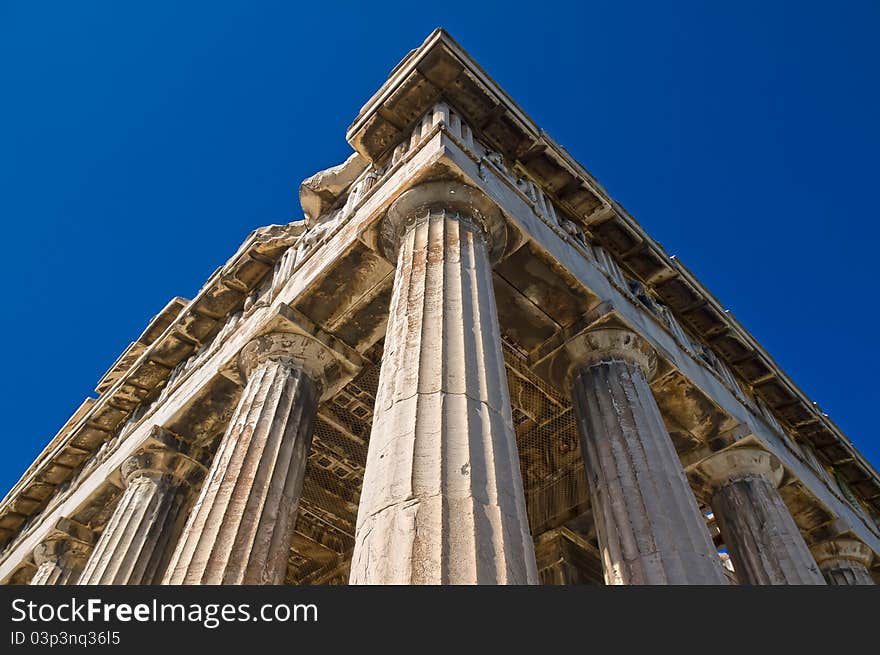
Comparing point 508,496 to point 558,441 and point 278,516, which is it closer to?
point 278,516

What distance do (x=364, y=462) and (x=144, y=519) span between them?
516cm

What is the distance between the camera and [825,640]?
3.96 m

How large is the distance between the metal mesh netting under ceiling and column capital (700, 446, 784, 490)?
10.4ft

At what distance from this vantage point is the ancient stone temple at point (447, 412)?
6.45 metres

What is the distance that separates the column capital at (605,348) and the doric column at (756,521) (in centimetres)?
A: 318

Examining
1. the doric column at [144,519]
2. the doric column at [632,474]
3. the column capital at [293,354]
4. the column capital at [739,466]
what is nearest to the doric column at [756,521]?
the column capital at [739,466]

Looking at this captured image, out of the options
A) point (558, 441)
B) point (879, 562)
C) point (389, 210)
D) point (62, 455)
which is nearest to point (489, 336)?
point (389, 210)

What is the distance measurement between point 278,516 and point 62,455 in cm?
1173

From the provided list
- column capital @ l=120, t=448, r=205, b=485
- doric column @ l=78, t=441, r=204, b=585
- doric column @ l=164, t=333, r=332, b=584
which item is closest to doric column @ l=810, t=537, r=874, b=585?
doric column @ l=164, t=333, r=332, b=584

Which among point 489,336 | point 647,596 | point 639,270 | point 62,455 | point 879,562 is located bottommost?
point 647,596

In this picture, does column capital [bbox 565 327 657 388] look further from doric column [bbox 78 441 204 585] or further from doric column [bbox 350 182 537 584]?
doric column [bbox 78 441 204 585]

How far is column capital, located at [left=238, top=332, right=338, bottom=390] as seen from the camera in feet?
37.5

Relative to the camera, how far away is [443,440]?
5.89 meters

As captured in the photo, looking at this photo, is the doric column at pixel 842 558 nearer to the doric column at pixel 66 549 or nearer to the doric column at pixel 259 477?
the doric column at pixel 259 477
